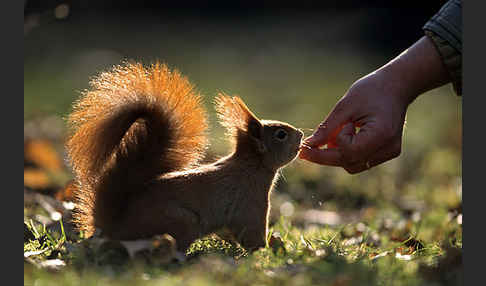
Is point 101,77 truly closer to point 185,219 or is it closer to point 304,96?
point 185,219

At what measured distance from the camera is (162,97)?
2.76 m

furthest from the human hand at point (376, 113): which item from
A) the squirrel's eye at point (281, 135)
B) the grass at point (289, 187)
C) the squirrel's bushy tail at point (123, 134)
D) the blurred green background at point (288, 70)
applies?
the squirrel's bushy tail at point (123, 134)

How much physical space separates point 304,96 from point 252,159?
20.6 feet

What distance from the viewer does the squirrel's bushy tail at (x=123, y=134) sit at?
263 centimetres

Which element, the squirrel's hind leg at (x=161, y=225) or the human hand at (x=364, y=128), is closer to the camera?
the squirrel's hind leg at (x=161, y=225)

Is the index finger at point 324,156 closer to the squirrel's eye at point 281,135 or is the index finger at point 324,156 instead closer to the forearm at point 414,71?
the squirrel's eye at point 281,135

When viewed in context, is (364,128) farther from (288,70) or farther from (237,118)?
(288,70)

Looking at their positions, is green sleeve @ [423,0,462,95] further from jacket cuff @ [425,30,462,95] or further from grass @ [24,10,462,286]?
grass @ [24,10,462,286]

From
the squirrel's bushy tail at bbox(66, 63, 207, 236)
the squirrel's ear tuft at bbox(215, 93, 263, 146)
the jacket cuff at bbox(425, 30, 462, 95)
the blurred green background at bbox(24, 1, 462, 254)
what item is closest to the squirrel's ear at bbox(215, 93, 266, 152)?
the squirrel's ear tuft at bbox(215, 93, 263, 146)

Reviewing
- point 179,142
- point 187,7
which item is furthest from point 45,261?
point 187,7

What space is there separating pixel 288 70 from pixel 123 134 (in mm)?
9097

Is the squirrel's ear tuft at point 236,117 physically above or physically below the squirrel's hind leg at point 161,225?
above

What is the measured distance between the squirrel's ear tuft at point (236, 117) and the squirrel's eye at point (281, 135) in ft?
0.30

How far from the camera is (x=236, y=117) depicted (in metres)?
3.12
